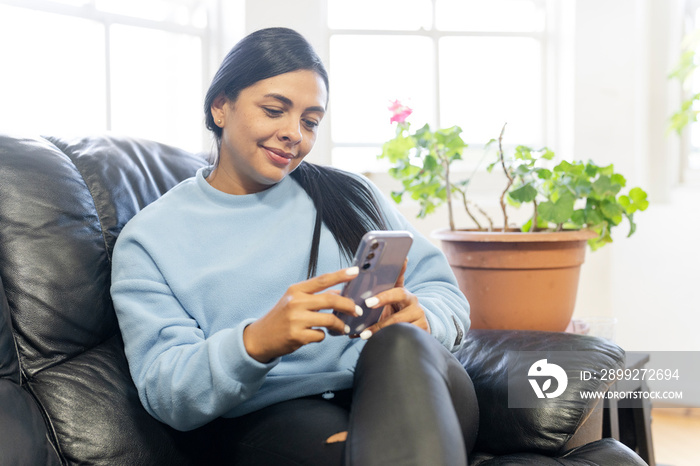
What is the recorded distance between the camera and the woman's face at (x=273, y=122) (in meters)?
1.09

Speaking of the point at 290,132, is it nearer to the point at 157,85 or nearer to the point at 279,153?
the point at 279,153

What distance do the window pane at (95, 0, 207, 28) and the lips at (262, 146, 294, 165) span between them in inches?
48.2

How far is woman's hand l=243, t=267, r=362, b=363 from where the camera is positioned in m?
0.84

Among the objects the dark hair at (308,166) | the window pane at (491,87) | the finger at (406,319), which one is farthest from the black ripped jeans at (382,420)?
the window pane at (491,87)

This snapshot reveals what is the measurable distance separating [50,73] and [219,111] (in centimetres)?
98

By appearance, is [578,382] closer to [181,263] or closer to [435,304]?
[435,304]

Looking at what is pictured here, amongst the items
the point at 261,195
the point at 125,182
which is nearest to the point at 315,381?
the point at 261,195

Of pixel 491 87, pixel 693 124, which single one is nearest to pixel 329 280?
pixel 491 87

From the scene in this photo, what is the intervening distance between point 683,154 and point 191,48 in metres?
1.81

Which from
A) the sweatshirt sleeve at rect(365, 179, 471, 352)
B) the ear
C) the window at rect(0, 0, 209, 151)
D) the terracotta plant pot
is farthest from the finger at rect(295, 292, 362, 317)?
the window at rect(0, 0, 209, 151)

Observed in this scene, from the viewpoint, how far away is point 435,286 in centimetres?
119

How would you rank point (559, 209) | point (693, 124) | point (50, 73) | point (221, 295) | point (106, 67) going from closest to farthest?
point (221, 295)
point (559, 209)
point (50, 73)
point (106, 67)
point (693, 124)

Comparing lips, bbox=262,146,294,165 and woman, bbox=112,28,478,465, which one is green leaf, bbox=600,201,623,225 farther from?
lips, bbox=262,146,294,165

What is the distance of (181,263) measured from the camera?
1071mm
